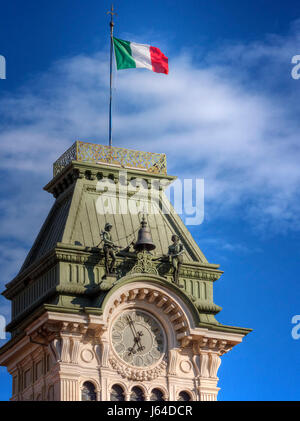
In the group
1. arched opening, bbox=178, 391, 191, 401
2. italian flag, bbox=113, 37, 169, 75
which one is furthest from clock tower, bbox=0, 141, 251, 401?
italian flag, bbox=113, 37, 169, 75

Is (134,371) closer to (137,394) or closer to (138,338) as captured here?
(137,394)

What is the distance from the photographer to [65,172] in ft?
298

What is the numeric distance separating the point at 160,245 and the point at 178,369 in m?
7.06

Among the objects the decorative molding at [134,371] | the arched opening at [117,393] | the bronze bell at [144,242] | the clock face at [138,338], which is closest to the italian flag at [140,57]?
the bronze bell at [144,242]

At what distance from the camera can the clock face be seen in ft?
279

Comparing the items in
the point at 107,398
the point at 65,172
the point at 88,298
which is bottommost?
the point at 107,398

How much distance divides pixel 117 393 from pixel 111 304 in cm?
455

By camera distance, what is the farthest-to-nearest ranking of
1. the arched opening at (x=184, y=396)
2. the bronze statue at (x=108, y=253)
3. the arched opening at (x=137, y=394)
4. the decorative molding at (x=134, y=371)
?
the arched opening at (x=184, y=396) → the bronze statue at (x=108, y=253) → the arched opening at (x=137, y=394) → the decorative molding at (x=134, y=371)

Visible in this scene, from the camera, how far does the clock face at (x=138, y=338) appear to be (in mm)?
85125

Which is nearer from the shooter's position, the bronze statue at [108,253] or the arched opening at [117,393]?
the arched opening at [117,393]

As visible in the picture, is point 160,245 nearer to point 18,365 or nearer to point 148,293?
point 148,293

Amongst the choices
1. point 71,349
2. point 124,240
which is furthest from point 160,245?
point 71,349

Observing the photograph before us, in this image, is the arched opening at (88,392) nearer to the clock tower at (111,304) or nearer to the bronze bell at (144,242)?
the clock tower at (111,304)

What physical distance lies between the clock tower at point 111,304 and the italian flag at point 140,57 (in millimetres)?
5373
